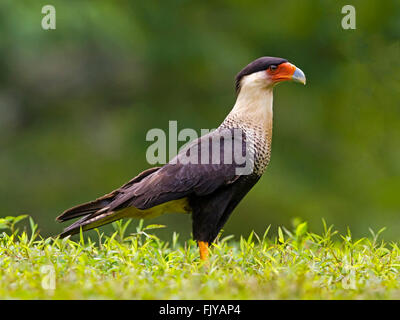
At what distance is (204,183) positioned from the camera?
4.52 metres

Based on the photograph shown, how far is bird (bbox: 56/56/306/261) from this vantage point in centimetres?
453

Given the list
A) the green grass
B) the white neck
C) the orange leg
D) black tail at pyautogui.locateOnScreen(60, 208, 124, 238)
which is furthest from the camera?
the white neck

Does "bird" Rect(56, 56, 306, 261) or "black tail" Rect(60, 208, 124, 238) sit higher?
"bird" Rect(56, 56, 306, 261)

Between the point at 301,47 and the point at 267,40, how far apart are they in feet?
1.60

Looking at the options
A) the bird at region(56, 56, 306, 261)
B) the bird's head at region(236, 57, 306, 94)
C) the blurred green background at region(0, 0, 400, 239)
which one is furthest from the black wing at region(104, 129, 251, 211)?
the blurred green background at region(0, 0, 400, 239)

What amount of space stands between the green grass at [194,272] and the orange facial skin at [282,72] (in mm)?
1104

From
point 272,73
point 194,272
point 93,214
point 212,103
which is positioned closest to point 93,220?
point 93,214

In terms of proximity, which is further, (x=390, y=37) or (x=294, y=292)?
(x=390, y=37)

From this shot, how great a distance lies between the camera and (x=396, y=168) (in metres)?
10.2

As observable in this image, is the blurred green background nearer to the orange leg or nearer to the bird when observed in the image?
the bird

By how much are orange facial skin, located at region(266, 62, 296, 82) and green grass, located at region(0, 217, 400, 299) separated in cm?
110
